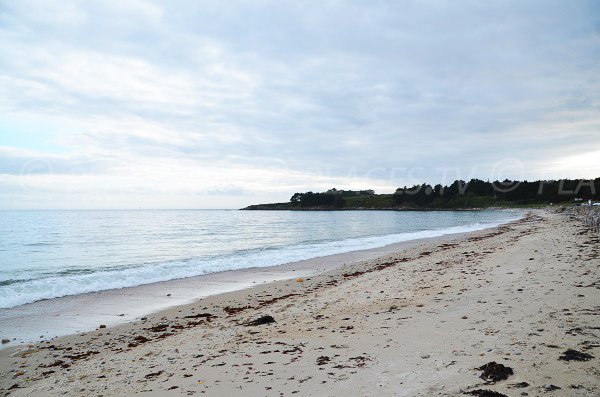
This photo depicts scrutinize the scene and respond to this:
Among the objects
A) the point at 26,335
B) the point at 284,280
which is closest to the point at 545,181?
the point at 284,280

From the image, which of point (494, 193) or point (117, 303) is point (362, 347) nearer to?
point (117, 303)

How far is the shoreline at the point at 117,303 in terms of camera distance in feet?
30.4

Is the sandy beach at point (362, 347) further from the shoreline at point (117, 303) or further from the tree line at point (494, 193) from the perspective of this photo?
the tree line at point (494, 193)

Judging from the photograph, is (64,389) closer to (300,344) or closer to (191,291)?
(300,344)

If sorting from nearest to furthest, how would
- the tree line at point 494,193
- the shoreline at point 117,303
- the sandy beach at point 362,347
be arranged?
the sandy beach at point 362,347 < the shoreline at point 117,303 < the tree line at point 494,193

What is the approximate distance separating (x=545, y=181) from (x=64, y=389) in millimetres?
167544

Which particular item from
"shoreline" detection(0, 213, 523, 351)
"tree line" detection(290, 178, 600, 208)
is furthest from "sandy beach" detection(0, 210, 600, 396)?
"tree line" detection(290, 178, 600, 208)

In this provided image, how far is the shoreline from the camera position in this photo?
9.25 metres

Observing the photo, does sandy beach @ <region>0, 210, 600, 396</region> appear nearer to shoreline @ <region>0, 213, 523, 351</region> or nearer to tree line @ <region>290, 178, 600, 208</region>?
shoreline @ <region>0, 213, 523, 351</region>

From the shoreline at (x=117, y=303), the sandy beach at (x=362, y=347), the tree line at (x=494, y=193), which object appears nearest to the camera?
the sandy beach at (x=362, y=347)

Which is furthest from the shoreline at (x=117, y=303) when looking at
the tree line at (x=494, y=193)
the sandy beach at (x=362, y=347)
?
the tree line at (x=494, y=193)

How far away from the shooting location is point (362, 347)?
5.67 metres

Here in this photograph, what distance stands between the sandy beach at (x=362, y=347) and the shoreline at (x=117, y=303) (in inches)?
32.7

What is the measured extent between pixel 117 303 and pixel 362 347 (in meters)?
9.45
